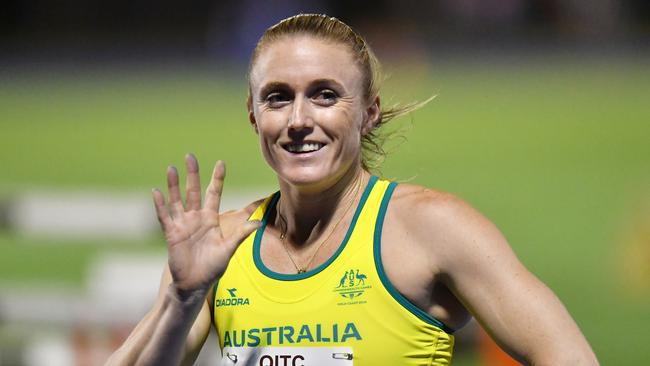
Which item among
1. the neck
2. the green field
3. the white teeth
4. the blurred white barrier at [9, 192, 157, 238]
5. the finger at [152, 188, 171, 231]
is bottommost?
the green field

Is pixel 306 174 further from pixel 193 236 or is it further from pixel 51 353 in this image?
pixel 51 353

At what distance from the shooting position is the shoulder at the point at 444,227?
3.33 m

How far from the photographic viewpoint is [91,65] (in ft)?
109

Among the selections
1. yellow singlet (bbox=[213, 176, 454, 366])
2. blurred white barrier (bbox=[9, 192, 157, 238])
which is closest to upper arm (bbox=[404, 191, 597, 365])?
yellow singlet (bbox=[213, 176, 454, 366])

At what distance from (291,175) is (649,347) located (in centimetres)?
632

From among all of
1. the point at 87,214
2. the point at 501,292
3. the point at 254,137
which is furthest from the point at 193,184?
the point at 254,137

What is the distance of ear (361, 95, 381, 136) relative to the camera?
12.3 feet

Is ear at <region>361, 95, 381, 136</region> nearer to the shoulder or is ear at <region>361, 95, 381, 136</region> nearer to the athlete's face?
the athlete's face

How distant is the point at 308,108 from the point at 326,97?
72 millimetres

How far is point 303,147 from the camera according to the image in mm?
3508

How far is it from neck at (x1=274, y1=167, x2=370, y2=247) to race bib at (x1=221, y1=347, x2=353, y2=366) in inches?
14.5

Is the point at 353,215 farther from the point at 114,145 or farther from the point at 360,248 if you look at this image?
the point at 114,145

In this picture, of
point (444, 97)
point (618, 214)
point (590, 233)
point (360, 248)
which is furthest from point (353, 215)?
point (444, 97)

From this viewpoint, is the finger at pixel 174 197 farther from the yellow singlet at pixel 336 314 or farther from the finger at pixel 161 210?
the yellow singlet at pixel 336 314
